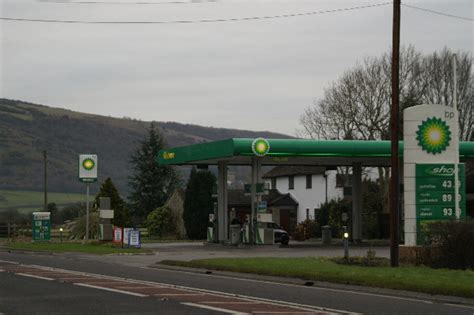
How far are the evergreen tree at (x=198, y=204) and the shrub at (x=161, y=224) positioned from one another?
4.57 meters

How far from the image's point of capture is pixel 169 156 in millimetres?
50500

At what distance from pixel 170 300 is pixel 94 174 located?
35.9 meters

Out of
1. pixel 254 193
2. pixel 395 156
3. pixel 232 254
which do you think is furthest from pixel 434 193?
pixel 254 193

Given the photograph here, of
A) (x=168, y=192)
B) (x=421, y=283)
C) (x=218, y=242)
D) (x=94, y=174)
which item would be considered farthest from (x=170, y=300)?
(x=168, y=192)

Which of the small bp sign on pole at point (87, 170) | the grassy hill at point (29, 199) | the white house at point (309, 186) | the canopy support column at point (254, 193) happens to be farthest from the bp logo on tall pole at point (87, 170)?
the grassy hill at point (29, 199)

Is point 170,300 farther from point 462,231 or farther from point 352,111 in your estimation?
point 352,111

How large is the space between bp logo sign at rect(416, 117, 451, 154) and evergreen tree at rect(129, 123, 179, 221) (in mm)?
61949

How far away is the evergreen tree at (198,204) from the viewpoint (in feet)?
212

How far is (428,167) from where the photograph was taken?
3078cm

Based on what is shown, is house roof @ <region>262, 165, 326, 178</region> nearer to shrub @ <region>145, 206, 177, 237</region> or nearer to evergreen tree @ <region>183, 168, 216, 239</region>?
evergreen tree @ <region>183, 168, 216, 239</region>

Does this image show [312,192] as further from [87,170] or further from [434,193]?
[434,193]

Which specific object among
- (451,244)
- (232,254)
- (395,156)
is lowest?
(232,254)

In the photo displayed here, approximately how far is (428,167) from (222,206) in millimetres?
20149

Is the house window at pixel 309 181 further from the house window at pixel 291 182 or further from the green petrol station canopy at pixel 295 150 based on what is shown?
the green petrol station canopy at pixel 295 150
